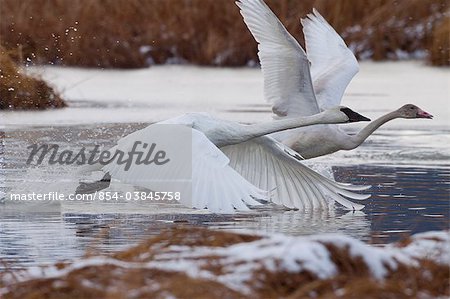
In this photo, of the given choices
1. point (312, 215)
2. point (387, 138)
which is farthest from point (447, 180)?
point (387, 138)

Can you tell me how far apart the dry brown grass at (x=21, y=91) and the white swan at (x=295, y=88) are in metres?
6.44

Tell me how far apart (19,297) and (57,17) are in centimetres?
2239

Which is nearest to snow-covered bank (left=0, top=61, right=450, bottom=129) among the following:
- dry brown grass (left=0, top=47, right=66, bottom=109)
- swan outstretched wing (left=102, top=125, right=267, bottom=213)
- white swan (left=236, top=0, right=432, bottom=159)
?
dry brown grass (left=0, top=47, right=66, bottom=109)

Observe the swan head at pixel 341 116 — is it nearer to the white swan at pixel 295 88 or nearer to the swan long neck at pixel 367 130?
the white swan at pixel 295 88

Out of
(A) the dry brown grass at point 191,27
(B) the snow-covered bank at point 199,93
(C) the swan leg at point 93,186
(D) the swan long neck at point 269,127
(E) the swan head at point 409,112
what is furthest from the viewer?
(A) the dry brown grass at point 191,27

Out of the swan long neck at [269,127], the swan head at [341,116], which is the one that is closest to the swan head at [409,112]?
the swan head at [341,116]

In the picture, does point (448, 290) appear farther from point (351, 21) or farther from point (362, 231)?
point (351, 21)

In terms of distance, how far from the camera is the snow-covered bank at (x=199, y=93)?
18.2 meters

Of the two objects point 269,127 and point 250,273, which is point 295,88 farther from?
point 250,273

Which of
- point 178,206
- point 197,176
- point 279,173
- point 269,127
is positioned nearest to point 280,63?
point 279,173

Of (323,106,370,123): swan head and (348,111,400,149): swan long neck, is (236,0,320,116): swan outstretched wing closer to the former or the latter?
(348,111,400,149): swan long neck

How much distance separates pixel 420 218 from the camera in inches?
395

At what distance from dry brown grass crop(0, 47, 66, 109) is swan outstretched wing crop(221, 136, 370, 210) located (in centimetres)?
805

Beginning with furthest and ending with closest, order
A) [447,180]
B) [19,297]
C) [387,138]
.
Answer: [387,138]
[447,180]
[19,297]
